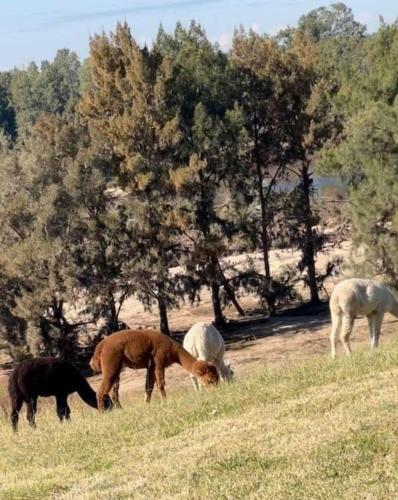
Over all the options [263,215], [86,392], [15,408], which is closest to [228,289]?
[263,215]

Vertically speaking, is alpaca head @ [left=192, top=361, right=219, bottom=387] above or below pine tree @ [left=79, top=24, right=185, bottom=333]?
below

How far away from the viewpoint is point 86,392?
15.7 meters

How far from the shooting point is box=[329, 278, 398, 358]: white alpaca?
19.3 metres

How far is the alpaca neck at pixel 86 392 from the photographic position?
15.5m

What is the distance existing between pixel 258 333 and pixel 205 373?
23981 millimetres

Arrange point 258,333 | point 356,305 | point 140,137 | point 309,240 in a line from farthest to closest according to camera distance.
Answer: point 309,240 → point 258,333 → point 140,137 → point 356,305

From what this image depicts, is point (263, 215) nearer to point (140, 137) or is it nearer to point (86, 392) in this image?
point (140, 137)

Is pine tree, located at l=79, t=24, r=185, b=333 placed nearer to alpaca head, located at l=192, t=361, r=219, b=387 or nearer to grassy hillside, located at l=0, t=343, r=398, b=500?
alpaca head, located at l=192, t=361, r=219, b=387

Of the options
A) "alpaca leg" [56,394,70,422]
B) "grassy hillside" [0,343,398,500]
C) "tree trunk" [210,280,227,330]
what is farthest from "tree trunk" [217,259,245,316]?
"grassy hillside" [0,343,398,500]

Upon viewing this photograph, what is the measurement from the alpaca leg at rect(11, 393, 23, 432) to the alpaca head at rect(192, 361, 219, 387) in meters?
2.85

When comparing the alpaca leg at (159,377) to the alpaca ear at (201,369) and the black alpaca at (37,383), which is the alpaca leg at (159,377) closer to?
the alpaca ear at (201,369)

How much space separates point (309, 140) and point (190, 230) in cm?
663

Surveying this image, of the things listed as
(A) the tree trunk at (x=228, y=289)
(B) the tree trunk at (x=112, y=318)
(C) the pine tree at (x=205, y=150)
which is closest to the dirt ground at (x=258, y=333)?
(A) the tree trunk at (x=228, y=289)

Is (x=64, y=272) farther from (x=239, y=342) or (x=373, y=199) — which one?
(x=373, y=199)
